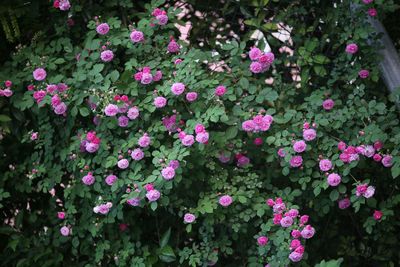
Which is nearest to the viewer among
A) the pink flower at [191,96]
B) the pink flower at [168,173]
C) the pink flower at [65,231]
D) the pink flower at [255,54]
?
the pink flower at [168,173]

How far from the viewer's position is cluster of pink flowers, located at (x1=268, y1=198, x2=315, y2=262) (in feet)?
9.23

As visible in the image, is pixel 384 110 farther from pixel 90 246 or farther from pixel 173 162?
pixel 90 246

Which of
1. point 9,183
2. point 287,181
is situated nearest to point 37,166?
point 9,183

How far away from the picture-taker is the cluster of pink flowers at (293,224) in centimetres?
281

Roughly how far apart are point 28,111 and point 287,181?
3.88 feet

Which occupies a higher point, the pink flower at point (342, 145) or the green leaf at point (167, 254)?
the pink flower at point (342, 145)

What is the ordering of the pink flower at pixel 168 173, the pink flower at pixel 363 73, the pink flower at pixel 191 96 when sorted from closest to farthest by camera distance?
the pink flower at pixel 168 173 < the pink flower at pixel 191 96 < the pink flower at pixel 363 73

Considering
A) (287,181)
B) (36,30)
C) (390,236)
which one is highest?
(36,30)

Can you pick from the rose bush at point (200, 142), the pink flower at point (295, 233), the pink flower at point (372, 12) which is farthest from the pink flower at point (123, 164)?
the pink flower at point (372, 12)

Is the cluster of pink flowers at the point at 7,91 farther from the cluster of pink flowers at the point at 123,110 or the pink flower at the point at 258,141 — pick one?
the pink flower at the point at 258,141

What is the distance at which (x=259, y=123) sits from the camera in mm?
2840

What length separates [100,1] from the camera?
3275 millimetres

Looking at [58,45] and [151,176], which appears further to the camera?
[58,45]

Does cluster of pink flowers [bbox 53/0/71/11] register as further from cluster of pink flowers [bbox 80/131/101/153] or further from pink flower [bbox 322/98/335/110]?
pink flower [bbox 322/98/335/110]
